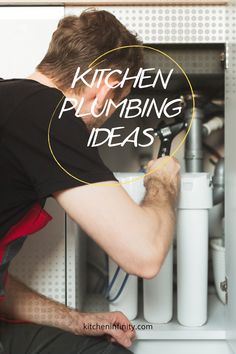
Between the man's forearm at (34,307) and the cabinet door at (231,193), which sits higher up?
the cabinet door at (231,193)

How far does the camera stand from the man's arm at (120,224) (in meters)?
0.75

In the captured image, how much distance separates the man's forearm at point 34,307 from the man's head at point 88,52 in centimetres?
41

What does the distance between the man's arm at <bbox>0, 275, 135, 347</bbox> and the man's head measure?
1.37 ft

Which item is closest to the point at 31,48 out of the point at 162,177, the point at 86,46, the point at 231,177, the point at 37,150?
the point at 86,46

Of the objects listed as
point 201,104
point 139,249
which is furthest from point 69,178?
point 201,104

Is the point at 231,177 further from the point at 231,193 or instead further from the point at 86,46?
the point at 86,46

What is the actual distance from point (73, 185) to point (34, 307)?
35cm

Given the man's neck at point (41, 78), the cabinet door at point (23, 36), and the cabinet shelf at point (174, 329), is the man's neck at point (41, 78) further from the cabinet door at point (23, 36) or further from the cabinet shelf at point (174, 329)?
the cabinet shelf at point (174, 329)

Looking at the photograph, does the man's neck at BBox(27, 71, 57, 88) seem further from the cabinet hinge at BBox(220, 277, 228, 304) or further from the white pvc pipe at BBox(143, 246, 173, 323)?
the cabinet hinge at BBox(220, 277, 228, 304)

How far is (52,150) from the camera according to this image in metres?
0.77

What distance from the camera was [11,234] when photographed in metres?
0.83

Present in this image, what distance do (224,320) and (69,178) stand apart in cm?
55

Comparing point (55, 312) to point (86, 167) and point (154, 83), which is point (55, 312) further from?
point (154, 83)

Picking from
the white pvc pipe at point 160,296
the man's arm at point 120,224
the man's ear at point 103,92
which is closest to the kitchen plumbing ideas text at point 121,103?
the man's ear at point 103,92
